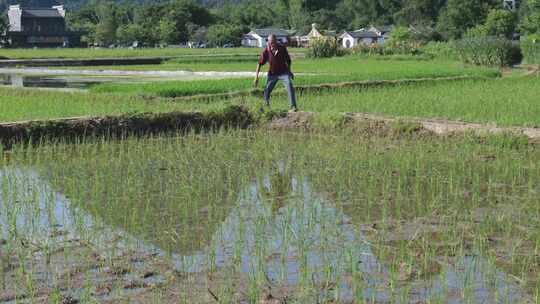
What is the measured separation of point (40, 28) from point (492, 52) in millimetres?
44790

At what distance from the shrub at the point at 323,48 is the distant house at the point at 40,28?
31.6 meters

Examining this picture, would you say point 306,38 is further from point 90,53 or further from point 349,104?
point 349,104

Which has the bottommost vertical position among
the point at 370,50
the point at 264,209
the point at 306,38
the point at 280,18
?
the point at 306,38

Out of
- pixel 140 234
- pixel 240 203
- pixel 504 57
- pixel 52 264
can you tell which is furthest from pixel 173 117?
pixel 504 57

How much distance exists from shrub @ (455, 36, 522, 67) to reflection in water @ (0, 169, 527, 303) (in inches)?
815

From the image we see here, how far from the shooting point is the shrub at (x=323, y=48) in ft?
114

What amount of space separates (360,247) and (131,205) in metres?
1.81

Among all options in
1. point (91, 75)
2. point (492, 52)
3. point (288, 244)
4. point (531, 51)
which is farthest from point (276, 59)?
point (531, 51)

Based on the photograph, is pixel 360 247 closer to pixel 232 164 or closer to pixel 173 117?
pixel 232 164

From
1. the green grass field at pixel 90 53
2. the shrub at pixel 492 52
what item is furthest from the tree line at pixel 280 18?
the shrub at pixel 492 52

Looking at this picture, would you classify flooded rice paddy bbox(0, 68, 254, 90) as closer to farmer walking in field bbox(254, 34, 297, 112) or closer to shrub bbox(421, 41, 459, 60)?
farmer walking in field bbox(254, 34, 297, 112)

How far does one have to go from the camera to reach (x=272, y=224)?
502 cm

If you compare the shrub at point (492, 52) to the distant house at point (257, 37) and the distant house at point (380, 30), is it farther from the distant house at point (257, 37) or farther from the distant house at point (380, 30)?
the distant house at point (257, 37)

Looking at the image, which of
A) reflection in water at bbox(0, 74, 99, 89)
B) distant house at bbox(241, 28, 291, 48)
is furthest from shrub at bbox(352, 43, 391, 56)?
distant house at bbox(241, 28, 291, 48)
